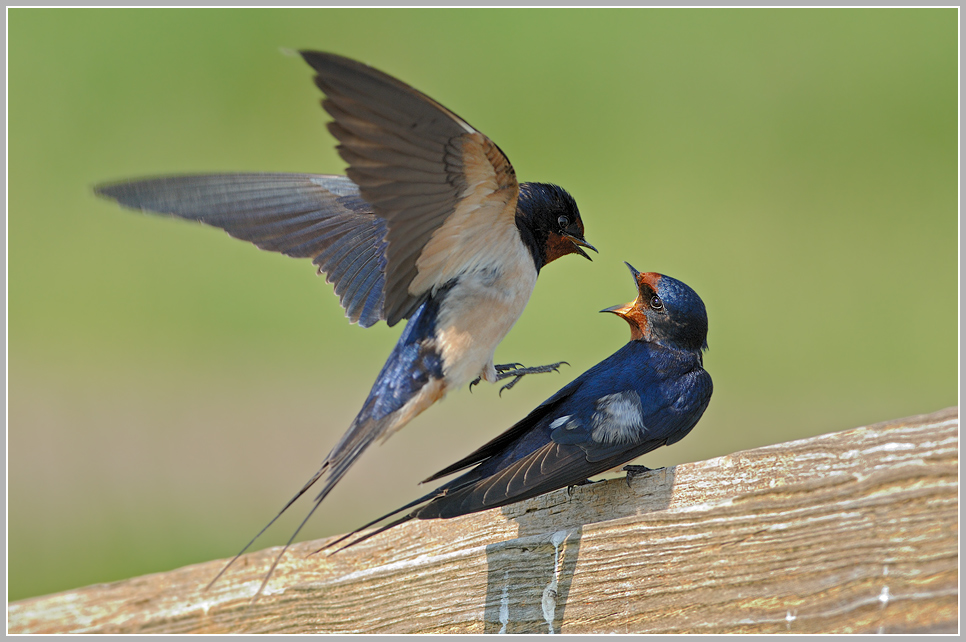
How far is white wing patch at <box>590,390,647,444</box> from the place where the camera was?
2.35m

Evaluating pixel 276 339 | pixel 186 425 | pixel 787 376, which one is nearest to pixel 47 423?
pixel 186 425

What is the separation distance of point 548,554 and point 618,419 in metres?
0.47

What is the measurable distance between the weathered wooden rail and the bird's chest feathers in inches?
18.8

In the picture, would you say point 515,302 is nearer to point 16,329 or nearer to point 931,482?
point 931,482

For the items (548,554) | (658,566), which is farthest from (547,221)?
(658,566)

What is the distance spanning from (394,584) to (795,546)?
3.42 feet

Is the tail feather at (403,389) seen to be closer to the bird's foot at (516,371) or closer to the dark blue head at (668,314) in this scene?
Answer: the bird's foot at (516,371)

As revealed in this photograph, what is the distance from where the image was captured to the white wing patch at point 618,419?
2.35m

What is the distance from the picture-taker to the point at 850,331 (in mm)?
6328

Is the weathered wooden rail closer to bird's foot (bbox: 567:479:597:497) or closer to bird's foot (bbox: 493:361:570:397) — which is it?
bird's foot (bbox: 567:479:597:497)

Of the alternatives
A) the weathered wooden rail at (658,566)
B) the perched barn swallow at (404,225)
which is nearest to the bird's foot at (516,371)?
the perched barn swallow at (404,225)

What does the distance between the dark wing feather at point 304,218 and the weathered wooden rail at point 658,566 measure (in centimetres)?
82

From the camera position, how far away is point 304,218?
2.88 meters

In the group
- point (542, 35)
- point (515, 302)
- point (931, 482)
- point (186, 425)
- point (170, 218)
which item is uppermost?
point (542, 35)
